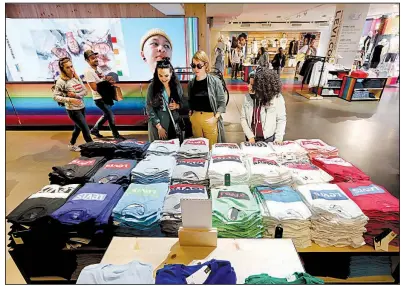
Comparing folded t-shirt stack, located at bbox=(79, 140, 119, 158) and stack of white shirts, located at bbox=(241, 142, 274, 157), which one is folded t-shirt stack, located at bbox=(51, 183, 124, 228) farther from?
stack of white shirts, located at bbox=(241, 142, 274, 157)

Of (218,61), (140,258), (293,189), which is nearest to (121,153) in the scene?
(140,258)

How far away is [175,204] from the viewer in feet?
4.76

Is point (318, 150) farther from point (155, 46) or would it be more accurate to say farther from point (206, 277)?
point (155, 46)

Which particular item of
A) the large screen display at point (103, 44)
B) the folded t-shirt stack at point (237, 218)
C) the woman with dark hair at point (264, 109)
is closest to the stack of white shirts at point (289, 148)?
the woman with dark hair at point (264, 109)

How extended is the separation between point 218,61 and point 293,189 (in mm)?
8087

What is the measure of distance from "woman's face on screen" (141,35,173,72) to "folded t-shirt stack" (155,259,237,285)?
13.1 ft

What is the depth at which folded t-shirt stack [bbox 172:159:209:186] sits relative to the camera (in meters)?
1.71

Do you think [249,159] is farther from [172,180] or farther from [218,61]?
[218,61]

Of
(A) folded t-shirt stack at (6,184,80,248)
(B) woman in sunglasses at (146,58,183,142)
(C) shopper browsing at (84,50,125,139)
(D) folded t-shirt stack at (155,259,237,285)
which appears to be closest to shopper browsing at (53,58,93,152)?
(C) shopper browsing at (84,50,125,139)

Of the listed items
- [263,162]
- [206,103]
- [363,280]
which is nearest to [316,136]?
[206,103]

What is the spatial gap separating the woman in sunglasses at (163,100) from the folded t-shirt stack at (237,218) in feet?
5.50

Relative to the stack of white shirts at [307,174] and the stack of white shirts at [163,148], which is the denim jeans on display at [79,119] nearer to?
the stack of white shirts at [163,148]

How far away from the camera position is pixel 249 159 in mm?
1863

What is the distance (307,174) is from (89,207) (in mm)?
1510
